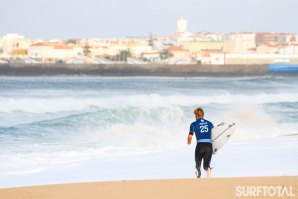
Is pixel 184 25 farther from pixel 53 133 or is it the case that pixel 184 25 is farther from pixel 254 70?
pixel 53 133

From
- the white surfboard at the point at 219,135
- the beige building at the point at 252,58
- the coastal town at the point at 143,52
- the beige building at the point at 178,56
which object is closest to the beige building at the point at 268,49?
the coastal town at the point at 143,52

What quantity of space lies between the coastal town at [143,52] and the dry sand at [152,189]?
256 feet

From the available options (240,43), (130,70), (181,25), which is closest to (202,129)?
(130,70)

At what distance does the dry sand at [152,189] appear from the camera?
6.08 meters

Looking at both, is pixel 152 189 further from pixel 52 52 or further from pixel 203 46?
pixel 203 46

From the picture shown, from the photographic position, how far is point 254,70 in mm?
77562

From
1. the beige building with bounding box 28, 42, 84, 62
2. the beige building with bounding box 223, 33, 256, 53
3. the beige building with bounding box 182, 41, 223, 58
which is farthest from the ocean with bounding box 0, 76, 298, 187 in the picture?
the beige building with bounding box 223, 33, 256, 53

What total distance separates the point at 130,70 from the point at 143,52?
1759cm

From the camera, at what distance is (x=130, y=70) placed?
78750mm

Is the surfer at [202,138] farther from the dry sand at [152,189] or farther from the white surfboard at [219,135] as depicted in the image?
the dry sand at [152,189]

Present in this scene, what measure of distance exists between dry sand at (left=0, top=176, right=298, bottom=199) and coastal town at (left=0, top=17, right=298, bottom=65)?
78177 mm

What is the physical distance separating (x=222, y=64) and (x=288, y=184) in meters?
76.2

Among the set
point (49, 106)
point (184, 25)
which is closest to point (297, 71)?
point (184, 25)

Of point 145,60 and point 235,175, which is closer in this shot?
point 235,175
